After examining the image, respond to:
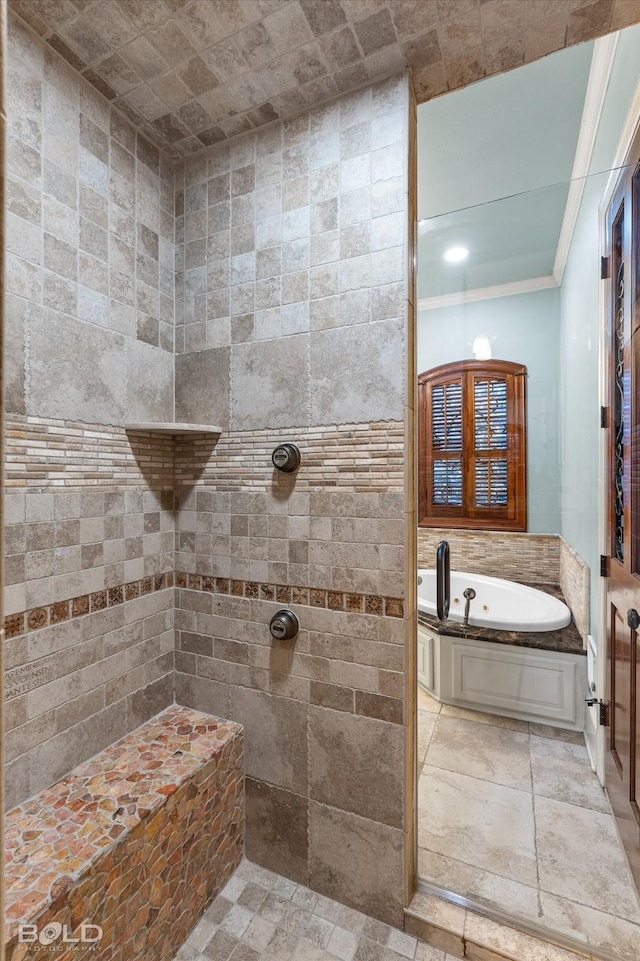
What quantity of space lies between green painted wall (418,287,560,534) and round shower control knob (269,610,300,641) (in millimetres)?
909

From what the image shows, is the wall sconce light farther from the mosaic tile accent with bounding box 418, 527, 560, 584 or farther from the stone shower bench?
the stone shower bench

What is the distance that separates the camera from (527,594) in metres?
1.83

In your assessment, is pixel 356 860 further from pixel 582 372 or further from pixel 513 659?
pixel 582 372

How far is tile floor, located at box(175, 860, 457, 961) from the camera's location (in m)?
1.30

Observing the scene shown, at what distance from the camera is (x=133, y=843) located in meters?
1.18

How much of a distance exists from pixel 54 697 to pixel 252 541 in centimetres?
74

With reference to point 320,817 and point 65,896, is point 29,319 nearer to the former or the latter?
point 65,896

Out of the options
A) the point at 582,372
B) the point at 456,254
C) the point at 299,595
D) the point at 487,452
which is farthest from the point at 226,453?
the point at 582,372

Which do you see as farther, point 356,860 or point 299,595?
point 299,595

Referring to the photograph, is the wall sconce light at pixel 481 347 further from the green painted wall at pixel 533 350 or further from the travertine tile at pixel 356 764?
the travertine tile at pixel 356 764

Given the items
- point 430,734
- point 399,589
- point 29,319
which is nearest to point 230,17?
point 29,319

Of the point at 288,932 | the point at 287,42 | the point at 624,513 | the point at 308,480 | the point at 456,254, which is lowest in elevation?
the point at 288,932

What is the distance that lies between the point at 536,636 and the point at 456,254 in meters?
1.49

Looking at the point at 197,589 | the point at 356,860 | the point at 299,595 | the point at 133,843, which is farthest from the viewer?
the point at 197,589
